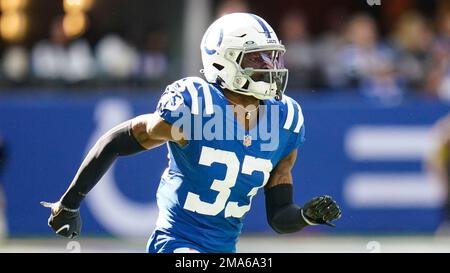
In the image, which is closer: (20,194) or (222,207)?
(222,207)

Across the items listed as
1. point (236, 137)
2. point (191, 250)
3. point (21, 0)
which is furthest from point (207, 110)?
point (21, 0)

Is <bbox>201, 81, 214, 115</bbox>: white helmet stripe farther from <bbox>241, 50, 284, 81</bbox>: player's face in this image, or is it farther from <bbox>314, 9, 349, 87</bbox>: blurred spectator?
<bbox>314, 9, 349, 87</bbox>: blurred spectator

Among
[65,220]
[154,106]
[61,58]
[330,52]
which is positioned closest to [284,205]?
[65,220]

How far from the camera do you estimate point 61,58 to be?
36.5ft

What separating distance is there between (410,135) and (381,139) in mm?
348

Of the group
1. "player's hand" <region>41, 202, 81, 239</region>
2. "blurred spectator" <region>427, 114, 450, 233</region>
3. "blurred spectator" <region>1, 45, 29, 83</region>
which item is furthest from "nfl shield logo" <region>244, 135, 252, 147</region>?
"blurred spectator" <region>1, 45, 29, 83</region>

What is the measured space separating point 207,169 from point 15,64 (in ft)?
22.7

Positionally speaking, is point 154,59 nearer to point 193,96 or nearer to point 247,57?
point 247,57

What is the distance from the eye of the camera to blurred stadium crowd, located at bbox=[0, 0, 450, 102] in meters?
11.4

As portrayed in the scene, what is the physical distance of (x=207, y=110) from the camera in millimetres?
5277

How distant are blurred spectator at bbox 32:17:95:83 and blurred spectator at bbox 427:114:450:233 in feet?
12.6

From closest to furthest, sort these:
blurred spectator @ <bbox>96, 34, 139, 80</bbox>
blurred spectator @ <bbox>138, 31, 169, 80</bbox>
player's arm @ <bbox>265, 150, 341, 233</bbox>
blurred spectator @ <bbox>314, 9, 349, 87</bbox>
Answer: player's arm @ <bbox>265, 150, 341, 233</bbox>, blurred spectator @ <bbox>96, 34, 139, 80</bbox>, blurred spectator @ <bbox>138, 31, 169, 80</bbox>, blurred spectator @ <bbox>314, 9, 349, 87</bbox>
